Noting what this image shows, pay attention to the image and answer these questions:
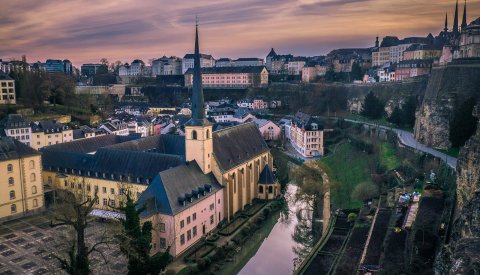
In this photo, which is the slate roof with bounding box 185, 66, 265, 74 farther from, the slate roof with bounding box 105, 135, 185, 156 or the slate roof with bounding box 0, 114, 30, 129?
the slate roof with bounding box 105, 135, 185, 156

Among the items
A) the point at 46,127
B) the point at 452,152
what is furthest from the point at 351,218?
the point at 46,127

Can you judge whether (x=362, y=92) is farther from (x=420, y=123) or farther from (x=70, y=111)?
(x=70, y=111)

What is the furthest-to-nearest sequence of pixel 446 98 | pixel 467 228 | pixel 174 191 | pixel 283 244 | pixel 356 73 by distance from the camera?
1. pixel 356 73
2. pixel 446 98
3. pixel 283 244
4. pixel 174 191
5. pixel 467 228

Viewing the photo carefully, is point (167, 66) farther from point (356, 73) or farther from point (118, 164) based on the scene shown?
point (118, 164)

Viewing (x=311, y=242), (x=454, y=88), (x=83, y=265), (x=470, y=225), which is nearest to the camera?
(x=470, y=225)

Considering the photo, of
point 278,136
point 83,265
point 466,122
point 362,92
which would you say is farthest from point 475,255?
point 362,92

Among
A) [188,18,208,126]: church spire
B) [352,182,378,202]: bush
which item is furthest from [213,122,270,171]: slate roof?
[352,182,378,202]: bush
